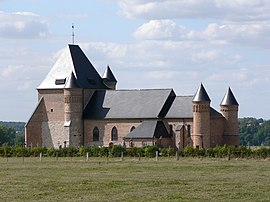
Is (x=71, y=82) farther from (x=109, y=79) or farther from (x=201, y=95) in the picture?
(x=201, y=95)

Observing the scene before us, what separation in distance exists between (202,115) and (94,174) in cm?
4155

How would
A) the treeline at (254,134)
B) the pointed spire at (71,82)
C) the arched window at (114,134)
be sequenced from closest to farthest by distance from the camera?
the arched window at (114,134)
the pointed spire at (71,82)
the treeline at (254,134)

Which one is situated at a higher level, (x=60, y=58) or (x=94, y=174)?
(x=60, y=58)

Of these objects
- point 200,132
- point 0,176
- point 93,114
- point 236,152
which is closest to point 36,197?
point 0,176

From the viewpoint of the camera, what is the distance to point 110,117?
87.2 meters

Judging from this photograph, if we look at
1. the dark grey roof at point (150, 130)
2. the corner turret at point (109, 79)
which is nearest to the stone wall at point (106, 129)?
the dark grey roof at point (150, 130)

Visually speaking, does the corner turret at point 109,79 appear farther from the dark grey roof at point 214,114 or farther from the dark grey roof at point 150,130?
the dark grey roof at point 214,114

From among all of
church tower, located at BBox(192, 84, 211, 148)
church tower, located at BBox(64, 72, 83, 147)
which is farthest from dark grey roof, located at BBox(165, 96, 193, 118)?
church tower, located at BBox(64, 72, 83, 147)

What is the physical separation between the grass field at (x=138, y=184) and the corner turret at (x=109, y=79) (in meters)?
48.4

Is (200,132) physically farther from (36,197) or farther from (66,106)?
(36,197)

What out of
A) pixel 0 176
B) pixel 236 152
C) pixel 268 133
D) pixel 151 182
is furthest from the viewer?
pixel 268 133

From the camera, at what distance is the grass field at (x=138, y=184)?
2839 cm

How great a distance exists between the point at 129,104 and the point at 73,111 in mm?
5876

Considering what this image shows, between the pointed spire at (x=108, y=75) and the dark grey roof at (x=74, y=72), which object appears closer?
the dark grey roof at (x=74, y=72)
